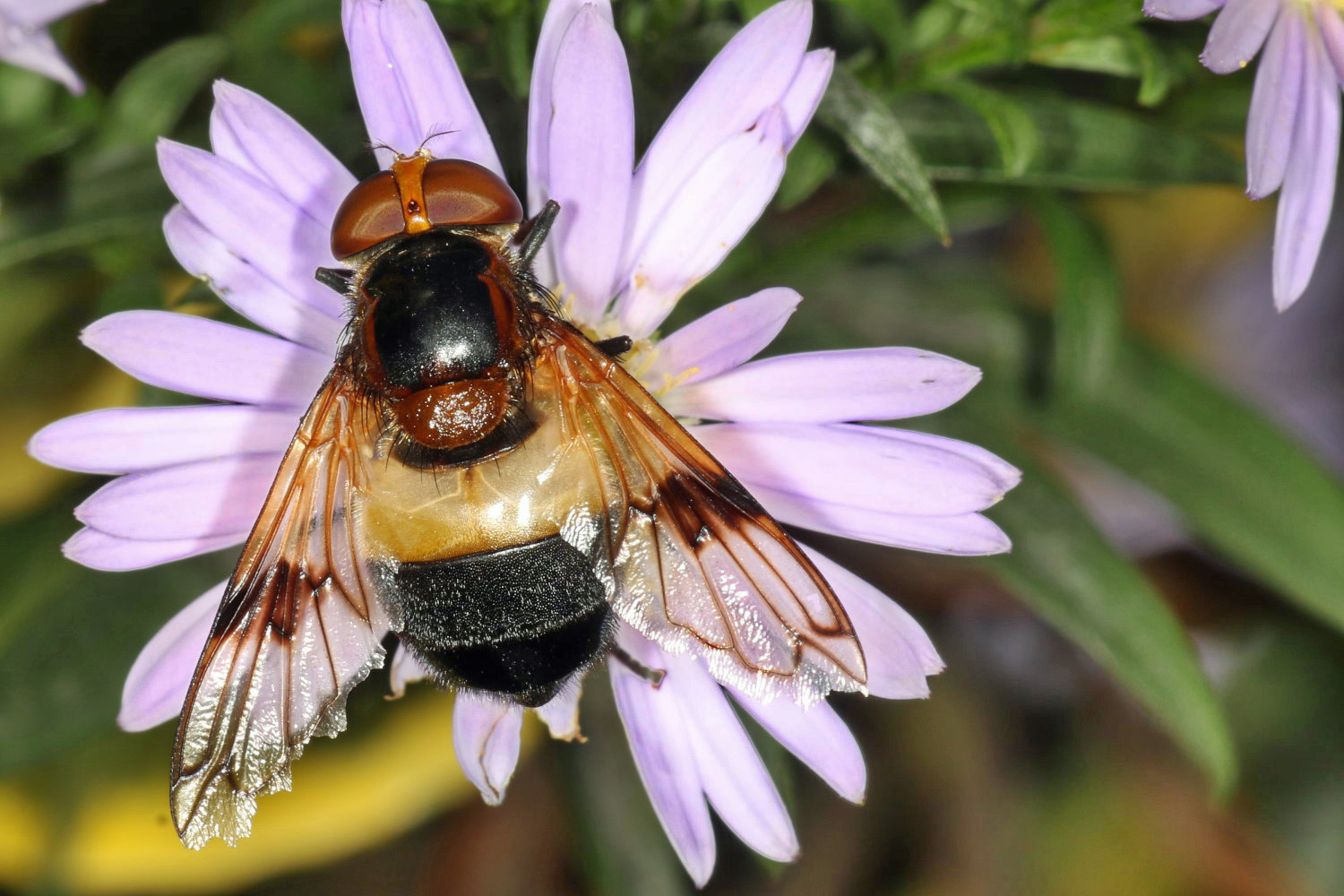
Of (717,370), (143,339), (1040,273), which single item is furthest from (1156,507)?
(143,339)

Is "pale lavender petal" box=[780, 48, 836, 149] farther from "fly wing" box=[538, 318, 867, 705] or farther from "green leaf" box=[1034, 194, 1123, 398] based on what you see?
"green leaf" box=[1034, 194, 1123, 398]

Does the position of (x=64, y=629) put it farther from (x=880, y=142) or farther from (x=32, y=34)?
(x=880, y=142)

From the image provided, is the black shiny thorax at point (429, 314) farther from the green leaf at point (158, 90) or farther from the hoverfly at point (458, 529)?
the green leaf at point (158, 90)

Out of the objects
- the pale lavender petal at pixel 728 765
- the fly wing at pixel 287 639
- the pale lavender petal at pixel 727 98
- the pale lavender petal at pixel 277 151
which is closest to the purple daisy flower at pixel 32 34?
the pale lavender petal at pixel 277 151

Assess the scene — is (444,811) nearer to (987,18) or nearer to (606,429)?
(606,429)

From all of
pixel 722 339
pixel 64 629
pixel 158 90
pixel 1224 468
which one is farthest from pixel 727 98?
pixel 64 629
